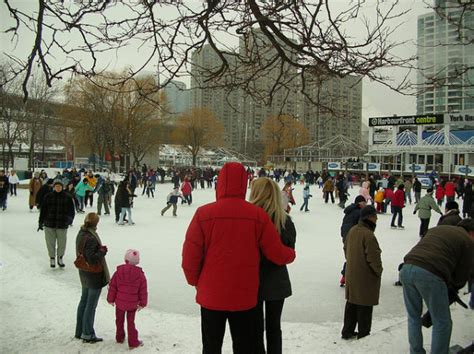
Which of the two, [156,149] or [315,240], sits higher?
[156,149]

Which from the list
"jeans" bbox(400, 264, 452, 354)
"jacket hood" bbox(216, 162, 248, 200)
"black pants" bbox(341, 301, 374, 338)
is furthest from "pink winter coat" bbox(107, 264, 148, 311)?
"jeans" bbox(400, 264, 452, 354)

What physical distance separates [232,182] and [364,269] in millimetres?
2529

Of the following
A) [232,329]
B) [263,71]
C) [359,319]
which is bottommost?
[359,319]

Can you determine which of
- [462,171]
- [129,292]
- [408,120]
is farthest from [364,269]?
[408,120]

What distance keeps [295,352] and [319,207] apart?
15.4 m

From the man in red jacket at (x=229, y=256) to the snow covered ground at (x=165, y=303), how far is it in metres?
1.88

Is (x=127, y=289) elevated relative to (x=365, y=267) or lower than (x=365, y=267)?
lower

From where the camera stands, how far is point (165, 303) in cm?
617

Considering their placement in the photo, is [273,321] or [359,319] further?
[359,319]

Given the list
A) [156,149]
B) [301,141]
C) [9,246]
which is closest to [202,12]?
[9,246]

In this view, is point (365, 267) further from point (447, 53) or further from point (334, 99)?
point (447, 53)

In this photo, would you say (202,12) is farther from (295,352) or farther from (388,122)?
(388,122)

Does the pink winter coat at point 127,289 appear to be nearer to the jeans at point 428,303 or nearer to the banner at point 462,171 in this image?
the jeans at point 428,303

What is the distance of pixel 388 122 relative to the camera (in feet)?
149
